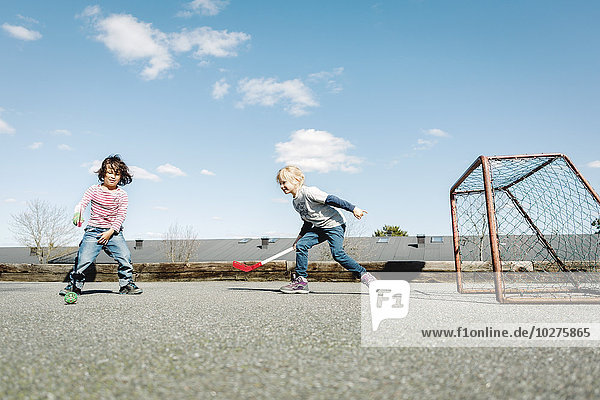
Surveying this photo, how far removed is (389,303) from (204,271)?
4651 mm

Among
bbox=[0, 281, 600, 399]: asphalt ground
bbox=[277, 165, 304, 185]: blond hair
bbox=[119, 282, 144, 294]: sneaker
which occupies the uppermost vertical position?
bbox=[277, 165, 304, 185]: blond hair

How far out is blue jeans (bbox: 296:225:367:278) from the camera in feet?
16.1

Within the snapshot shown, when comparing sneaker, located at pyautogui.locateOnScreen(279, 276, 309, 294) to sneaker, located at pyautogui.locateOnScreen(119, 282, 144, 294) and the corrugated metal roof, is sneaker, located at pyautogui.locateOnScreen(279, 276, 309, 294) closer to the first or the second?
sneaker, located at pyautogui.locateOnScreen(119, 282, 144, 294)

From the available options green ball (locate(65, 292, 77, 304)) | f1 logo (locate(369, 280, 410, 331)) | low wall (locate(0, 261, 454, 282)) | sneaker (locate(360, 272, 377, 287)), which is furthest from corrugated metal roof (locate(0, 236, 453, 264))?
green ball (locate(65, 292, 77, 304))

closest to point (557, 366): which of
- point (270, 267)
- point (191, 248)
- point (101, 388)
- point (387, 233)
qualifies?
point (101, 388)

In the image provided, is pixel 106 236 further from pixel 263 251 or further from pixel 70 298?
pixel 263 251

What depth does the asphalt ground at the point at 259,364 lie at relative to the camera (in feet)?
5.03

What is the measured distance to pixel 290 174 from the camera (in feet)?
16.8

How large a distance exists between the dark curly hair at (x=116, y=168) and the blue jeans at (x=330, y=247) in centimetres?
226

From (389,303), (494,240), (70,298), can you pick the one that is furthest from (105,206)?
(494,240)

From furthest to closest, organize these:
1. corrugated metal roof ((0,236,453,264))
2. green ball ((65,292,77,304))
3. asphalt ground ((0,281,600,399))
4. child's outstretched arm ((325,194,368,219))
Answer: corrugated metal roof ((0,236,453,264))
child's outstretched arm ((325,194,368,219))
green ball ((65,292,77,304))
asphalt ground ((0,281,600,399))

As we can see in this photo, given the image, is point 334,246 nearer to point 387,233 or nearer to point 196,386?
point 196,386

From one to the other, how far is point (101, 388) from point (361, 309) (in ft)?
7.40

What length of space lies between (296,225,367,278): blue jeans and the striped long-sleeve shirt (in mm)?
2119
